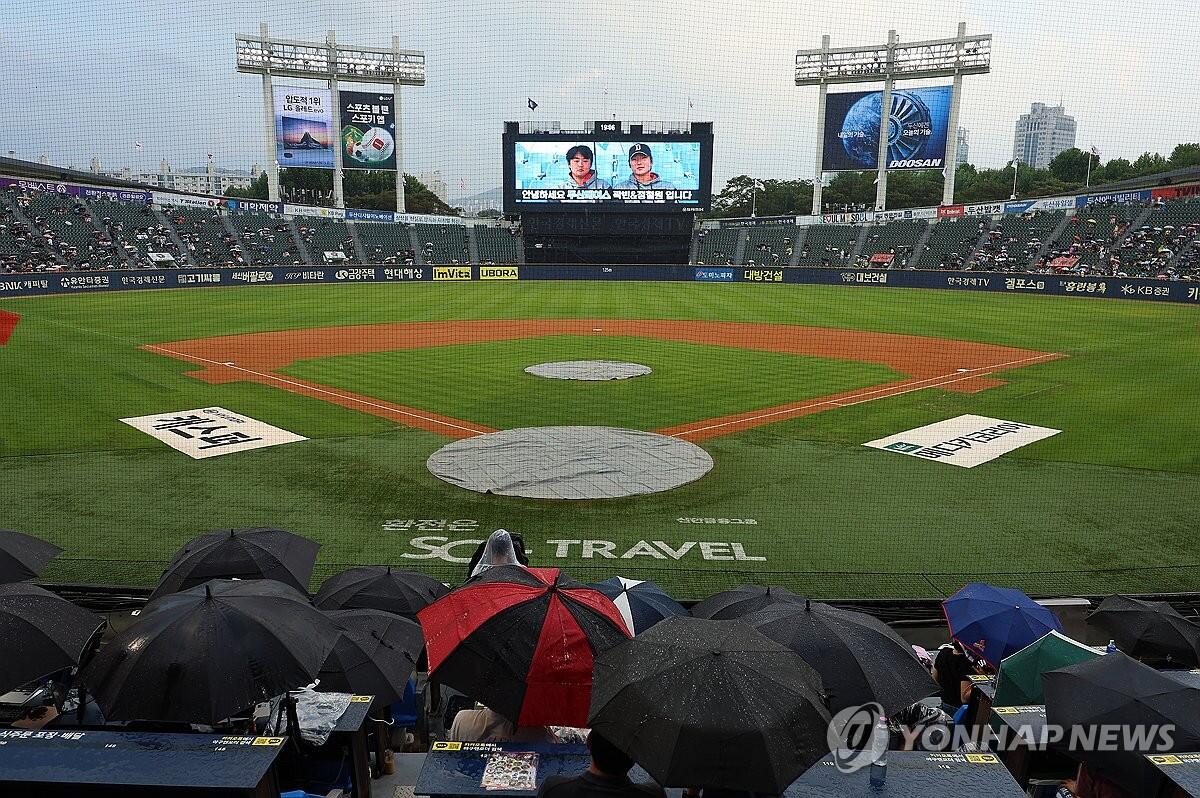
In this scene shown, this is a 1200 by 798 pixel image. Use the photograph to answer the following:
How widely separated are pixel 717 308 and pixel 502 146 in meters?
29.3

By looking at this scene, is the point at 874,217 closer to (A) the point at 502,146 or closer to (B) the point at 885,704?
(A) the point at 502,146

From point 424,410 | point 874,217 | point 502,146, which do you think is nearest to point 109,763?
point 424,410

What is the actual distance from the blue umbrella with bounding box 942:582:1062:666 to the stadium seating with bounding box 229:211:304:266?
55.6m

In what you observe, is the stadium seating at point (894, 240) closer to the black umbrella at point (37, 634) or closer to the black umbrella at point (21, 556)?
the black umbrella at point (21, 556)

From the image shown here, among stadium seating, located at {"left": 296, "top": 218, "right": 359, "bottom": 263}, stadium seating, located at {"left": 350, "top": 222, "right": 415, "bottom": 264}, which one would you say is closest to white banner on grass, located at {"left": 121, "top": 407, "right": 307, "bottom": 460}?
stadium seating, located at {"left": 296, "top": 218, "right": 359, "bottom": 263}

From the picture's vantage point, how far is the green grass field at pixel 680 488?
10211 millimetres

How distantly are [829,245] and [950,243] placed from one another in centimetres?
867

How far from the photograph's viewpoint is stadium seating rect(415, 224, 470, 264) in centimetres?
6569

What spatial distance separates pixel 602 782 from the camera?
313 cm

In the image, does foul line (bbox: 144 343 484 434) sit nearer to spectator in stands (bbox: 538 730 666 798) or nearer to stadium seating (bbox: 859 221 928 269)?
spectator in stands (bbox: 538 730 666 798)

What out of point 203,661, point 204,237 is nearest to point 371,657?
point 203,661

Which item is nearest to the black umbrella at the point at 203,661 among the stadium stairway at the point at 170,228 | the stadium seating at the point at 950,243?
the stadium stairway at the point at 170,228

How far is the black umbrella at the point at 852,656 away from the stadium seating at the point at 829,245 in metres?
57.7

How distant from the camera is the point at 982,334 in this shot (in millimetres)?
29938
